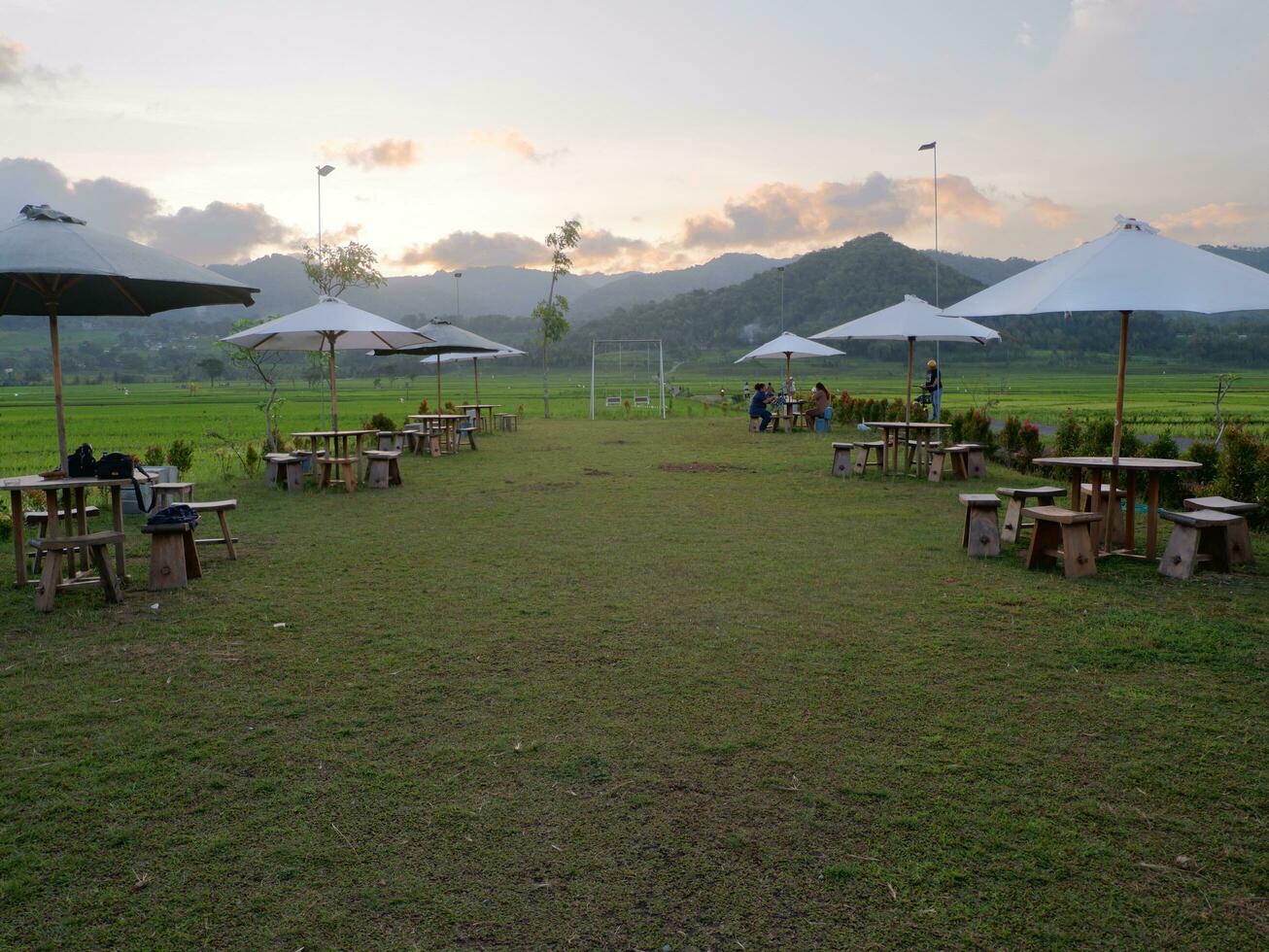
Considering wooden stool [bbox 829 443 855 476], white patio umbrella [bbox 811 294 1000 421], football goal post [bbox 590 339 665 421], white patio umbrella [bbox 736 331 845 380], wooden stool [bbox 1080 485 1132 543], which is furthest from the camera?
football goal post [bbox 590 339 665 421]

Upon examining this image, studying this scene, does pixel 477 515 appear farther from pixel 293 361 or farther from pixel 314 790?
pixel 293 361

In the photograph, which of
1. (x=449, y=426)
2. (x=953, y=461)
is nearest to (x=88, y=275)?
(x=953, y=461)

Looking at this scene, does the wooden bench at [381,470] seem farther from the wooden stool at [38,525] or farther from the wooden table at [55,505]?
the wooden table at [55,505]

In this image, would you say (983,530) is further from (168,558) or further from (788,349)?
(788,349)

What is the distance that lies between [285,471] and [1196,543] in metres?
10.5

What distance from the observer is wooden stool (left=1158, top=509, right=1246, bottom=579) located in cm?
618

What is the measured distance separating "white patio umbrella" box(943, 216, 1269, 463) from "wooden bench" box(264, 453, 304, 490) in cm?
852

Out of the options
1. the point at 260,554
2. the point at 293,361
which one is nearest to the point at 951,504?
the point at 260,554

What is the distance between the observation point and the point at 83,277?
244 inches

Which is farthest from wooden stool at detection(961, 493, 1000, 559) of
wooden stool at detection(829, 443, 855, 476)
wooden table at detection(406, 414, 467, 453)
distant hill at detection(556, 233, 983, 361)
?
distant hill at detection(556, 233, 983, 361)

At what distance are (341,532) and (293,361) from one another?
11459cm

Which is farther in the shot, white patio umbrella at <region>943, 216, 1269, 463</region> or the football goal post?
the football goal post

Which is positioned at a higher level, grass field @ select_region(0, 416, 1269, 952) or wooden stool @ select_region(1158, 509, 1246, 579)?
wooden stool @ select_region(1158, 509, 1246, 579)

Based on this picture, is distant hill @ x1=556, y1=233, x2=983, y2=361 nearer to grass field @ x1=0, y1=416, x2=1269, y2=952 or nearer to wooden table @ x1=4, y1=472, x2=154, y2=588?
wooden table @ x1=4, y1=472, x2=154, y2=588
